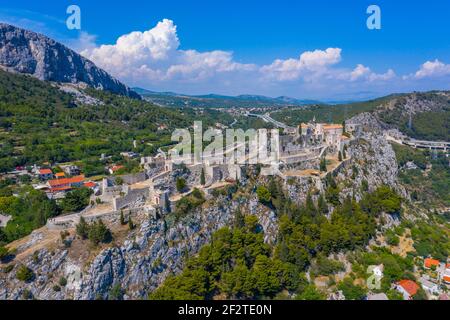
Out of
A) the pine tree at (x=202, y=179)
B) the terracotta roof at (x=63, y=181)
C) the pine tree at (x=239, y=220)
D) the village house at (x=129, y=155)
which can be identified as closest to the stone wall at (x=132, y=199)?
the pine tree at (x=202, y=179)

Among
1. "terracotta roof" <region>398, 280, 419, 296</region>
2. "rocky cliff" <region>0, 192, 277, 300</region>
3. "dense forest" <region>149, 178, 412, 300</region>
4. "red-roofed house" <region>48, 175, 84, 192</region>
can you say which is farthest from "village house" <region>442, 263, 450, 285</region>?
"red-roofed house" <region>48, 175, 84, 192</region>

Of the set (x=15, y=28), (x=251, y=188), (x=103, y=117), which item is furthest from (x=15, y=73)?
(x=251, y=188)

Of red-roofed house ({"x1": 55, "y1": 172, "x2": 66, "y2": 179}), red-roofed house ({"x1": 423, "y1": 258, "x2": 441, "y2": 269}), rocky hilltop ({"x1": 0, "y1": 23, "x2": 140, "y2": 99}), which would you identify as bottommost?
red-roofed house ({"x1": 423, "y1": 258, "x2": 441, "y2": 269})

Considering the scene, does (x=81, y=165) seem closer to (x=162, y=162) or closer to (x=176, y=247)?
(x=162, y=162)

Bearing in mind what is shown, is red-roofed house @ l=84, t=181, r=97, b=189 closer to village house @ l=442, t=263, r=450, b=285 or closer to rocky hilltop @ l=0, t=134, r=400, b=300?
rocky hilltop @ l=0, t=134, r=400, b=300

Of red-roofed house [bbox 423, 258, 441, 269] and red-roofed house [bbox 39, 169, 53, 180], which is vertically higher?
red-roofed house [bbox 39, 169, 53, 180]

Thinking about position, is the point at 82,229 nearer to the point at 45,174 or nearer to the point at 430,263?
the point at 45,174

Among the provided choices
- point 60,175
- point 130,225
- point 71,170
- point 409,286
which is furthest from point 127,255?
point 71,170
